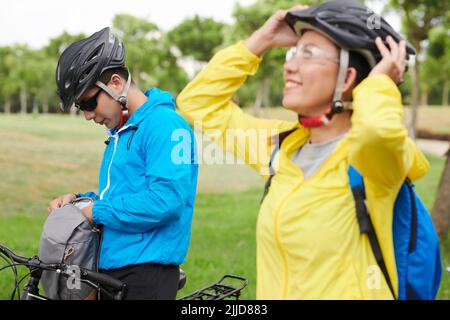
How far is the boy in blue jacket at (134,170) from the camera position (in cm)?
280

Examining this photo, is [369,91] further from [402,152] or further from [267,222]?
[267,222]

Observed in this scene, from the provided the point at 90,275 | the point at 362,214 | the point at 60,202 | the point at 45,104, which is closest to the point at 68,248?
the point at 90,275

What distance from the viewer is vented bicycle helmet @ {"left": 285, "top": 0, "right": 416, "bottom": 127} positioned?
1.93 meters

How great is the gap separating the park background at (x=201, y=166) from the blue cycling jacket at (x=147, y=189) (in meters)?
1.26

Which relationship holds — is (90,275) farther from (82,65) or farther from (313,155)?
(313,155)

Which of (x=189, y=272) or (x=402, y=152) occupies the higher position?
(x=402, y=152)

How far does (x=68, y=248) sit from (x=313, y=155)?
139 centimetres

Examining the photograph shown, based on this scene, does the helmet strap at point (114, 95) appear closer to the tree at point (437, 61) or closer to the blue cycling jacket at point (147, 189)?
the blue cycling jacket at point (147, 189)

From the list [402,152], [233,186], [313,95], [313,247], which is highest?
[313,95]

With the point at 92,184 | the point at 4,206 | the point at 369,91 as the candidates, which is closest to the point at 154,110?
the point at 369,91

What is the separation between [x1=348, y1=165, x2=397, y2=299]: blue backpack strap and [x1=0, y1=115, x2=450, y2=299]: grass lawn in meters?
4.33

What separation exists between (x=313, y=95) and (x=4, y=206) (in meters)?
10.4

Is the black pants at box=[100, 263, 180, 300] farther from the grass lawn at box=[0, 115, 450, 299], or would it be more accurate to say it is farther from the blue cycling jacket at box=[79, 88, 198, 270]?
the grass lawn at box=[0, 115, 450, 299]

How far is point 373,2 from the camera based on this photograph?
21000 mm
